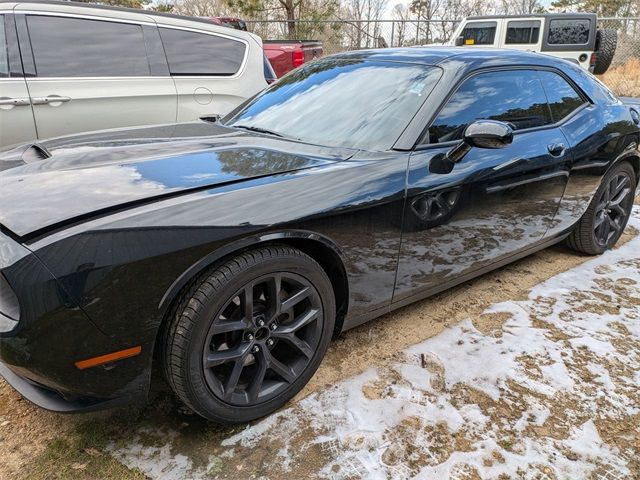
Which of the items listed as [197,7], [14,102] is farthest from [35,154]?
[197,7]

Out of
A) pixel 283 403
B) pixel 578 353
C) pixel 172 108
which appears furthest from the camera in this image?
pixel 172 108

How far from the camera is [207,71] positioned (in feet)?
15.2

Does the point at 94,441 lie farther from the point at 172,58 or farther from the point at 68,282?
the point at 172,58

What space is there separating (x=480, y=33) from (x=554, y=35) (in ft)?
5.14

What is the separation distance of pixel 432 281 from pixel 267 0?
666 inches

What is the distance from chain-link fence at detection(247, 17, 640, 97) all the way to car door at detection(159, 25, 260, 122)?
1043 cm

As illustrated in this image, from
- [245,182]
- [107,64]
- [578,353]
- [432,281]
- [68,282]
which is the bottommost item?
[578,353]

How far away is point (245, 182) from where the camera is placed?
74.0 inches

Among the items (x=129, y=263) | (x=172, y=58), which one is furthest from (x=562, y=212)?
(x=172, y=58)

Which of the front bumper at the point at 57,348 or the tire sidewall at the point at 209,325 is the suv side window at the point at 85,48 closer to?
the front bumper at the point at 57,348

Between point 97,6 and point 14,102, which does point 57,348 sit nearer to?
point 14,102

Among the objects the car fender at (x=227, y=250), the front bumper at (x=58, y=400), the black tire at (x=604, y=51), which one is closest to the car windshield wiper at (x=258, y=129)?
the car fender at (x=227, y=250)

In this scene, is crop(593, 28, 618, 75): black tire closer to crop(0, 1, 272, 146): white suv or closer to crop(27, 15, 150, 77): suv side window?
crop(0, 1, 272, 146): white suv

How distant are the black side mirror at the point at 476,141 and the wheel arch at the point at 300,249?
0.68 meters
